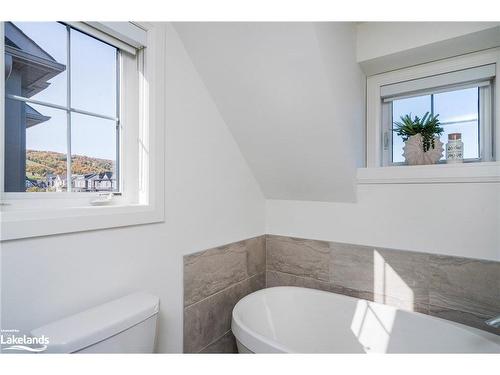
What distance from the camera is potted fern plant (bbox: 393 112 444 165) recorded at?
165cm

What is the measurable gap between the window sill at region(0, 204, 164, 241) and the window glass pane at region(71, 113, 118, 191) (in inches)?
6.3

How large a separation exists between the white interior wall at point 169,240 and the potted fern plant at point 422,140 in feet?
3.40

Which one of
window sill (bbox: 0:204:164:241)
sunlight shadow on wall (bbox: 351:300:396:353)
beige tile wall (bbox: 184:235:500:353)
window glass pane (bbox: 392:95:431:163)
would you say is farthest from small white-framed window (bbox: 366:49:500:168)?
window sill (bbox: 0:204:164:241)

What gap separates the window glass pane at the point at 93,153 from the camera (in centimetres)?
118

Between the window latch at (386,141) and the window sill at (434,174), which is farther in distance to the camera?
the window latch at (386,141)

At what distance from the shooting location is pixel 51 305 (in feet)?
3.22

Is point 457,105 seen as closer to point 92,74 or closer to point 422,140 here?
point 422,140

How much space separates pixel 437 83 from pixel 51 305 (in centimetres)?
225

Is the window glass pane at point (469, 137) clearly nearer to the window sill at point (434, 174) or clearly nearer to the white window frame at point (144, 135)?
the window sill at point (434, 174)
